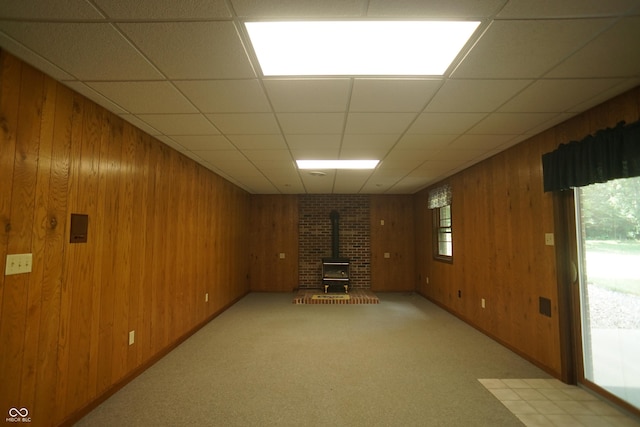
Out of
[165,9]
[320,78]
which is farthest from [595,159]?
[165,9]

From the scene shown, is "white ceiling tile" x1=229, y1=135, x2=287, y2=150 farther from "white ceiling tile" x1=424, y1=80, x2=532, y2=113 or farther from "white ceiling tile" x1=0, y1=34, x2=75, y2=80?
"white ceiling tile" x1=424, y1=80, x2=532, y2=113

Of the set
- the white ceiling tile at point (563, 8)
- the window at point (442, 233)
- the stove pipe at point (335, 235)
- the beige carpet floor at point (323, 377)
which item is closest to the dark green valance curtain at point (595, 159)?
the white ceiling tile at point (563, 8)

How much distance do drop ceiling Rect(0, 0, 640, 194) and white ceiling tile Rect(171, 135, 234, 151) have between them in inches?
0.8

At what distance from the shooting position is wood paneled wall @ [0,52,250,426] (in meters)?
1.54

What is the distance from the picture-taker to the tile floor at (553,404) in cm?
193

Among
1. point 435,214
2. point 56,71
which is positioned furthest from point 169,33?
point 435,214

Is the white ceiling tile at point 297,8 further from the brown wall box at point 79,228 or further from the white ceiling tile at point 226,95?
the brown wall box at point 79,228

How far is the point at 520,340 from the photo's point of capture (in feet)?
9.85

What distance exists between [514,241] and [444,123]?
172 cm

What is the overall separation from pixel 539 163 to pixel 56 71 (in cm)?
391

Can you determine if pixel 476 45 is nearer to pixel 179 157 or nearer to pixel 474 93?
pixel 474 93

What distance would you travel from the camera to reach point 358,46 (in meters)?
1.45

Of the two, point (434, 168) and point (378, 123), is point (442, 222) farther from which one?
point (378, 123)

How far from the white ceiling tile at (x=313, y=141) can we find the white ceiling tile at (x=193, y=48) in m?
1.10
